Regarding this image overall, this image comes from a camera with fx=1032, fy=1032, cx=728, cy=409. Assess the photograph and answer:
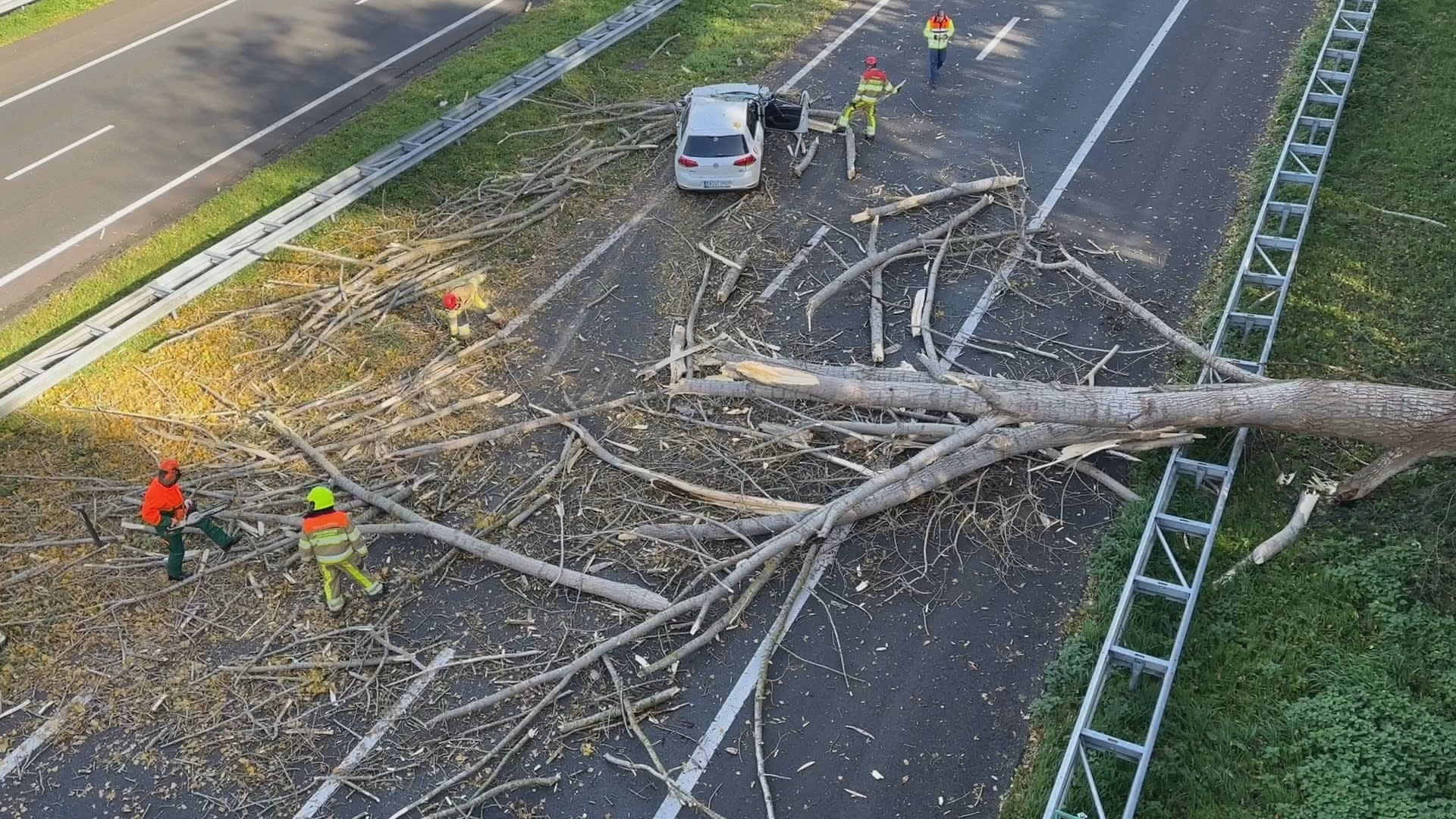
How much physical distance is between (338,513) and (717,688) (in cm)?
381

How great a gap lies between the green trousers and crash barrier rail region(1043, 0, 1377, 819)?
316 inches

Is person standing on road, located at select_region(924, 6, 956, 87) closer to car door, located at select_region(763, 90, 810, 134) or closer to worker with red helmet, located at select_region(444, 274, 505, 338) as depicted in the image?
car door, located at select_region(763, 90, 810, 134)

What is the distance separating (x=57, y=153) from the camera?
17781 millimetres

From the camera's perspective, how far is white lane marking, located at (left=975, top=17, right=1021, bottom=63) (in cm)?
1942

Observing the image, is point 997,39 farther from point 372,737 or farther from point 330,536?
point 372,737

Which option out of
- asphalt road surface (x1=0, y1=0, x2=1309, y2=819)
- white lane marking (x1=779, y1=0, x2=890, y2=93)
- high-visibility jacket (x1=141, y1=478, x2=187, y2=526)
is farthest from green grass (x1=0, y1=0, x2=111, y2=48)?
high-visibility jacket (x1=141, y1=478, x2=187, y2=526)

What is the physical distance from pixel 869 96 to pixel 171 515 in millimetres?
11661

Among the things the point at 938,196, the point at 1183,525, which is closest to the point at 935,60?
the point at 938,196

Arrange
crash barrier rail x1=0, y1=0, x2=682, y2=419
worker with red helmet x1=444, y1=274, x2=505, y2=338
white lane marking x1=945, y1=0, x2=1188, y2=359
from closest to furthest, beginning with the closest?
crash barrier rail x1=0, y1=0, x2=682, y2=419 < worker with red helmet x1=444, y1=274, x2=505, y2=338 < white lane marking x1=945, y1=0, x2=1188, y2=359

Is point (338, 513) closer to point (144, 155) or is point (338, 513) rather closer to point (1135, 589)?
point (1135, 589)

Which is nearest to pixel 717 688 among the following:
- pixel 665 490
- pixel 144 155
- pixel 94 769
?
pixel 665 490

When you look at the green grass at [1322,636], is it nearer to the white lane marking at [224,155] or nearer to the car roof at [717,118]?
the car roof at [717,118]

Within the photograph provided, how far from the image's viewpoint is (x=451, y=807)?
8.35m

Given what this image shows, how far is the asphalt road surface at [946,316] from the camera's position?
866cm
